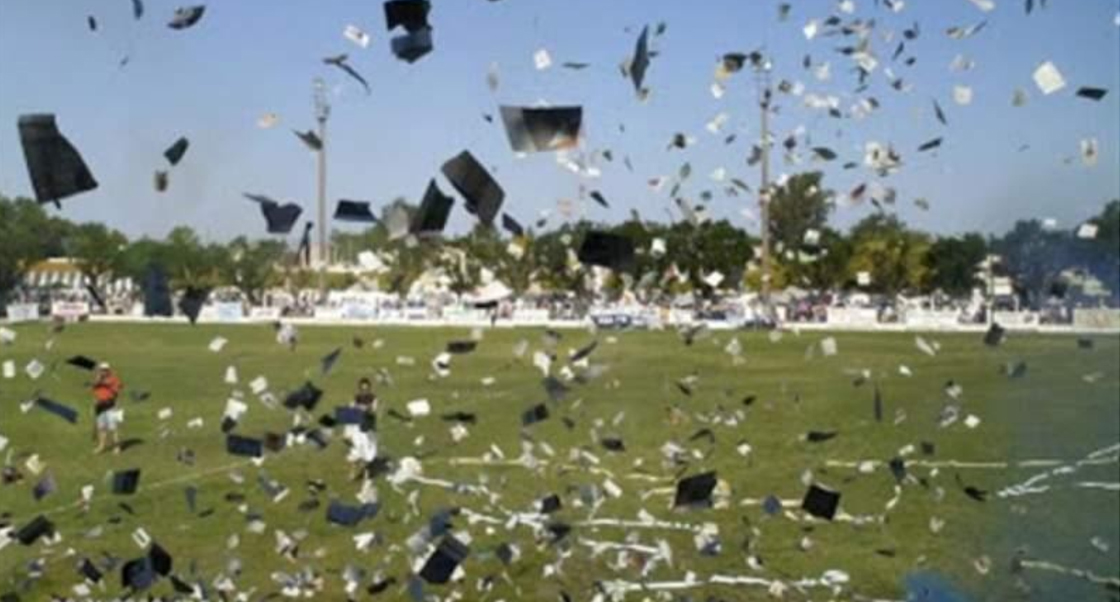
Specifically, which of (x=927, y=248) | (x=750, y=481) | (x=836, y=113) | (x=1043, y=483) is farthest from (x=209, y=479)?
(x=927, y=248)

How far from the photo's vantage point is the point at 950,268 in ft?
168

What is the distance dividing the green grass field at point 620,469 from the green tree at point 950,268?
24336mm

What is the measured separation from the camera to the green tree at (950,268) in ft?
158

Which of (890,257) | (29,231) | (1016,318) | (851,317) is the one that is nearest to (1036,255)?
(29,231)

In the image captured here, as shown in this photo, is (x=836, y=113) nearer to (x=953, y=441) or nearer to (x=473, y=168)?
(x=473, y=168)

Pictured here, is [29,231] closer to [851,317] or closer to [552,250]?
[552,250]

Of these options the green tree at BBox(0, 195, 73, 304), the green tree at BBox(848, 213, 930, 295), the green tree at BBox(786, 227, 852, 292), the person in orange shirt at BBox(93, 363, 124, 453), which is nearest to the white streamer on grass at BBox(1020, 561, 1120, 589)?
the green tree at BBox(0, 195, 73, 304)

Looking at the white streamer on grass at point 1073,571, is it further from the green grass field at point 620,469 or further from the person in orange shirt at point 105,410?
the person in orange shirt at point 105,410

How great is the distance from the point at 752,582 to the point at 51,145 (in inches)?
177

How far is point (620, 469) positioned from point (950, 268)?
1676 inches

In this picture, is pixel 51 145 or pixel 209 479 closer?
pixel 51 145

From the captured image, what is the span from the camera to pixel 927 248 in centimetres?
5184

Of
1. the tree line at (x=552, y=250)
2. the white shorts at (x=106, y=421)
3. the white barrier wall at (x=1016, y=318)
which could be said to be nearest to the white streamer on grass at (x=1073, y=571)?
the tree line at (x=552, y=250)

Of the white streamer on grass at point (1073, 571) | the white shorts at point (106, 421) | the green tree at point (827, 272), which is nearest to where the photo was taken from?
the white streamer on grass at point (1073, 571)
